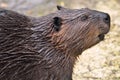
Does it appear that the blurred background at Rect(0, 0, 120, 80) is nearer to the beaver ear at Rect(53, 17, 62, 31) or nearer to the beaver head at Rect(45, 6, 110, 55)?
the beaver head at Rect(45, 6, 110, 55)

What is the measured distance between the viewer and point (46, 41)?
19.3 ft

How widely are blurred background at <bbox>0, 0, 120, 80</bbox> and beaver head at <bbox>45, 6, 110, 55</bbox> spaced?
41cm

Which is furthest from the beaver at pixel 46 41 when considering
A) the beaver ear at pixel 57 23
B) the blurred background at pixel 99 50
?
the blurred background at pixel 99 50

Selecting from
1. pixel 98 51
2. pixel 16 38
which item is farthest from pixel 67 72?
pixel 98 51

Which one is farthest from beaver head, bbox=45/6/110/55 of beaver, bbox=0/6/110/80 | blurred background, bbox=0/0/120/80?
blurred background, bbox=0/0/120/80

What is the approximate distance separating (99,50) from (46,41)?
213 centimetres

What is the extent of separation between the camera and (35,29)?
5.92 metres

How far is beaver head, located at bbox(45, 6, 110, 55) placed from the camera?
5883 millimetres

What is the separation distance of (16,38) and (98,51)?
94.3 inches

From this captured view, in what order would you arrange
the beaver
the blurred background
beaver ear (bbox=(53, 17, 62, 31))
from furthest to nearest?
1. the blurred background
2. beaver ear (bbox=(53, 17, 62, 31))
3. the beaver

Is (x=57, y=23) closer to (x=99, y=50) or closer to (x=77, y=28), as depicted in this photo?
(x=77, y=28)

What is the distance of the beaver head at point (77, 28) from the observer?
232 inches

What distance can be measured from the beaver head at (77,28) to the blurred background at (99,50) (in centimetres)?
41

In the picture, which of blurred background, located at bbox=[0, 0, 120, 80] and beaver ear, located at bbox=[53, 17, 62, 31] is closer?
beaver ear, located at bbox=[53, 17, 62, 31]
